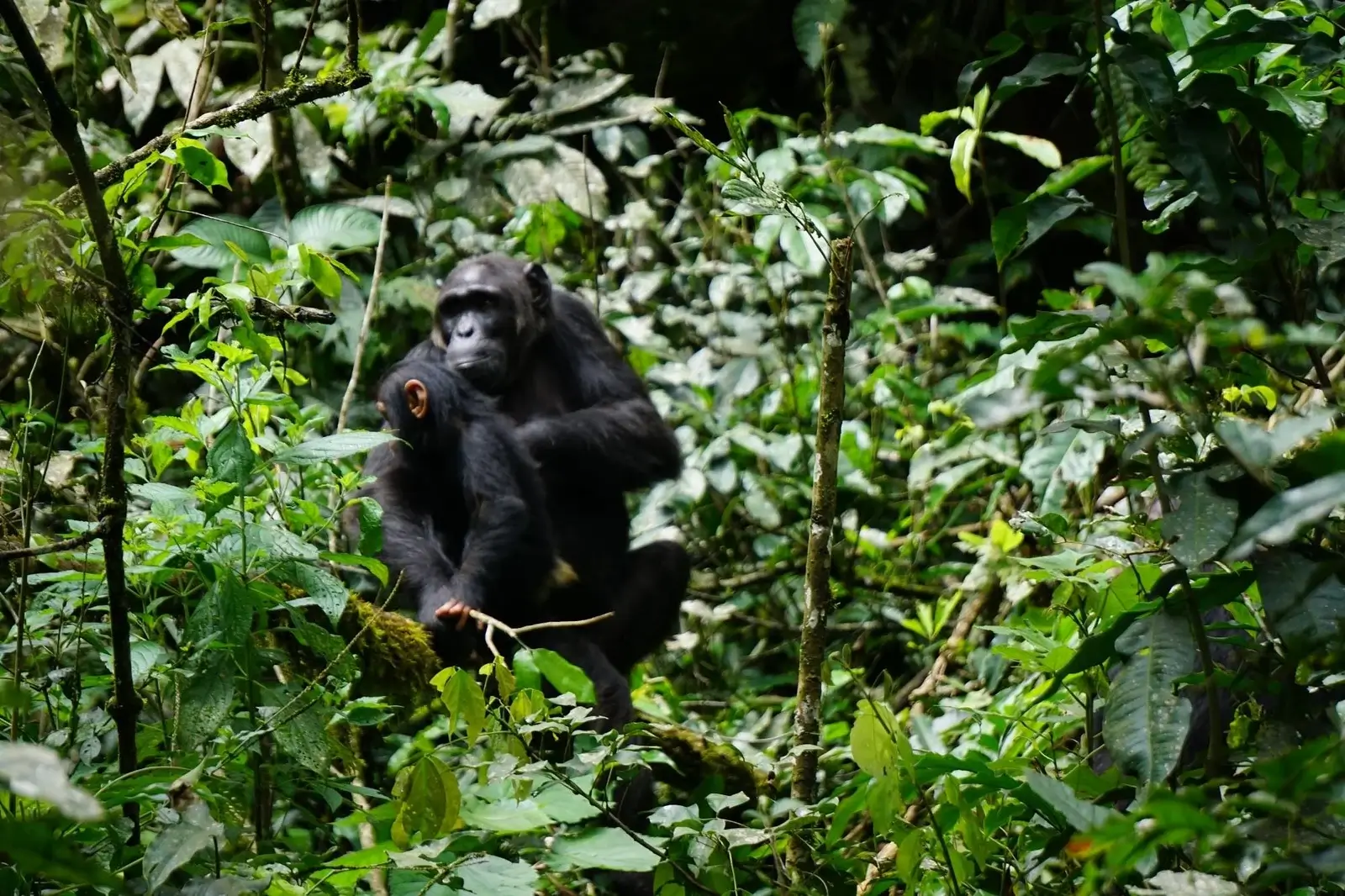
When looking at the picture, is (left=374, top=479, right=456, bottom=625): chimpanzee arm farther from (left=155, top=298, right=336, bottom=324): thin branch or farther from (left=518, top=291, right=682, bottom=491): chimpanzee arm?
(left=155, top=298, right=336, bottom=324): thin branch

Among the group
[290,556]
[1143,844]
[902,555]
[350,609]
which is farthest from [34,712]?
[902,555]

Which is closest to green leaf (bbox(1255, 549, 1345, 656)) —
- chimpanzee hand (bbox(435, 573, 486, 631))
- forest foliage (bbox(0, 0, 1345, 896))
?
forest foliage (bbox(0, 0, 1345, 896))

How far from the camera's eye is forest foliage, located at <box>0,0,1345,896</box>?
1.73m

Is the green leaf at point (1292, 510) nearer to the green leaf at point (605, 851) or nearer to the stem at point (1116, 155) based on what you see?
the stem at point (1116, 155)

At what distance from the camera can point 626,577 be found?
16.5 feet

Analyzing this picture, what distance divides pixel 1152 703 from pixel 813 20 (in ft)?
14.6

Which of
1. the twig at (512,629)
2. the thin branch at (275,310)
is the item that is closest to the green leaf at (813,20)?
the twig at (512,629)

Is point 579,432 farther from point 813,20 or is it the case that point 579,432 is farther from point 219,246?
point 813,20

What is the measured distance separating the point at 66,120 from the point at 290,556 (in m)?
0.93

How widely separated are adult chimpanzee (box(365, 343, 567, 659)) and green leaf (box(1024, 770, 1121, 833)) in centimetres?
274

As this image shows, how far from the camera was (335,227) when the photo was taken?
197 inches

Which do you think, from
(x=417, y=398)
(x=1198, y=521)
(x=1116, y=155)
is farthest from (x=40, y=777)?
(x=417, y=398)

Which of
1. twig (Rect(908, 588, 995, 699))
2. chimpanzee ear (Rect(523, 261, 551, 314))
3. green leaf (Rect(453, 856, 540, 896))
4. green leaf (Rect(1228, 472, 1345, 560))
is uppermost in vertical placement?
green leaf (Rect(1228, 472, 1345, 560))

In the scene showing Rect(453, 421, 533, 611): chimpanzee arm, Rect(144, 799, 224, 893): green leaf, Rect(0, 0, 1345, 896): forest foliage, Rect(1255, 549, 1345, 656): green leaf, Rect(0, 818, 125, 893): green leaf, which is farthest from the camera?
Rect(453, 421, 533, 611): chimpanzee arm
